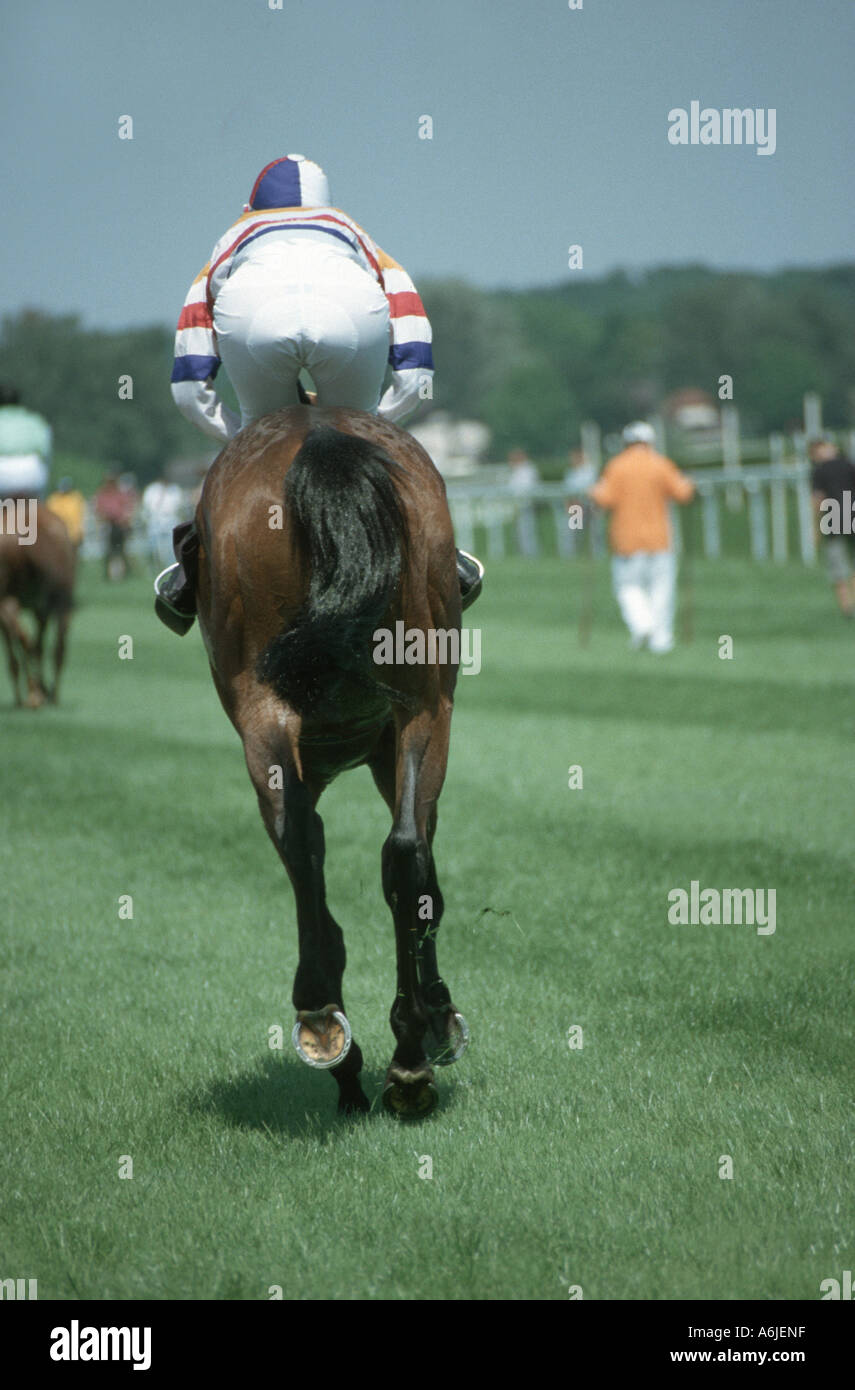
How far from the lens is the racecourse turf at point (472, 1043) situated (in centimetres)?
356

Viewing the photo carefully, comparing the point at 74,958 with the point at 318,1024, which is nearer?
the point at 318,1024

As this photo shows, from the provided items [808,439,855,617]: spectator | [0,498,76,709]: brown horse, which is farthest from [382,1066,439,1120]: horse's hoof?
[808,439,855,617]: spectator

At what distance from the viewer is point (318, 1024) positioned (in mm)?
4055

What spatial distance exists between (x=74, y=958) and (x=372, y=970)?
1.25 metres

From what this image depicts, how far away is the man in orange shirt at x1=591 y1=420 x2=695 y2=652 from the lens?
18.7 meters

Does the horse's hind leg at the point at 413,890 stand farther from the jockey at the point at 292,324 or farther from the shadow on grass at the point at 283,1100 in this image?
the jockey at the point at 292,324

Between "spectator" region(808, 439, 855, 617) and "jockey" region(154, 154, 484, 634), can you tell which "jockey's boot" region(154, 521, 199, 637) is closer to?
"jockey" region(154, 154, 484, 634)

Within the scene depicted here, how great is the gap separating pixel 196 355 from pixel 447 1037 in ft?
7.07

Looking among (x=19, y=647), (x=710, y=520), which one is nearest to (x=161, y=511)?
(x=710, y=520)

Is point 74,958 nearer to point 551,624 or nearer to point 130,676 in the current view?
point 130,676
